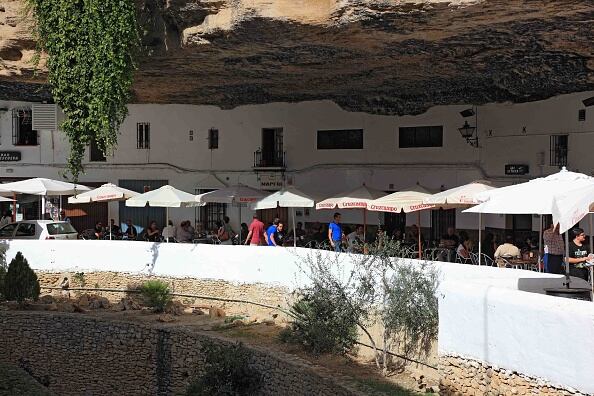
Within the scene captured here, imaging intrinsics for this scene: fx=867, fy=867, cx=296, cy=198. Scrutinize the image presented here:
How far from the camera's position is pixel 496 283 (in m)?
12.6

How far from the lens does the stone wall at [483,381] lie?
1076 centimetres

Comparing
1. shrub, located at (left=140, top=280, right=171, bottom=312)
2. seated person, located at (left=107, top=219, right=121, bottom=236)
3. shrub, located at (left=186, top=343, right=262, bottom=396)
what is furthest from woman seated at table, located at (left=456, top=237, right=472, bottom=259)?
seated person, located at (left=107, top=219, right=121, bottom=236)

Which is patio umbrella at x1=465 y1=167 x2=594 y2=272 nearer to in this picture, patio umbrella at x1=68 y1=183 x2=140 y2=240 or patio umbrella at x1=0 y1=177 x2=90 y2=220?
patio umbrella at x1=68 y1=183 x2=140 y2=240

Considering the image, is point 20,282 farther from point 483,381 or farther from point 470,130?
point 483,381

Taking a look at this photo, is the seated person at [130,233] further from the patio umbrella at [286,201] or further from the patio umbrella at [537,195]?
the patio umbrella at [537,195]

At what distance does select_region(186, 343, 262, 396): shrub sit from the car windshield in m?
10.8

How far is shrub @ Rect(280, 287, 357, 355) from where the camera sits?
15609mm

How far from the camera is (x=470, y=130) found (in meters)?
23.9

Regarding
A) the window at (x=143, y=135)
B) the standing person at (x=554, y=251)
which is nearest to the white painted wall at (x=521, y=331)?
the standing person at (x=554, y=251)

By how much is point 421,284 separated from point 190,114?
17.2m

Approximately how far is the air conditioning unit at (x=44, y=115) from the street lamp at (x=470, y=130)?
46.3 ft

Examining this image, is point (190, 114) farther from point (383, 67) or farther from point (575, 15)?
point (575, 15)

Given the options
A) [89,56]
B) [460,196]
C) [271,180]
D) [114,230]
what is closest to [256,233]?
[460,196]

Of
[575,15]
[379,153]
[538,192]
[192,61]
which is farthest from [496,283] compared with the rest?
[379,153]
